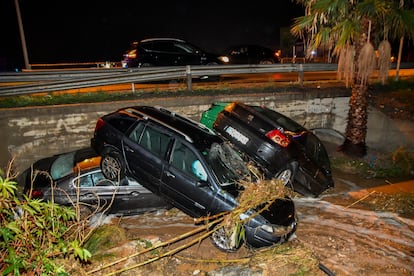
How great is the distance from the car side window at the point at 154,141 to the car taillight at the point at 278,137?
2440 mm

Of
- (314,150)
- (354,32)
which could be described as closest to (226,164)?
(314,150)

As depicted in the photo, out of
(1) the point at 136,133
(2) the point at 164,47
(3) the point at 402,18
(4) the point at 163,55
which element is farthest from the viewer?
(2) the point at 164,47

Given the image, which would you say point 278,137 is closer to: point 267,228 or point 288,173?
point 288,173

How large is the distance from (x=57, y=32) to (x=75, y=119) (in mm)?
20351

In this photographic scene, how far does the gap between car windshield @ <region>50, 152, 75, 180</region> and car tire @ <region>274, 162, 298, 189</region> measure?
A: 164 inches

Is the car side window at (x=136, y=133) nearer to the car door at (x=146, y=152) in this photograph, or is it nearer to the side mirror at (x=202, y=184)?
the car door at (x=146, y=152)

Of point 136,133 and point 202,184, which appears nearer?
point 202,184

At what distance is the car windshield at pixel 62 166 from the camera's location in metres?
5.77

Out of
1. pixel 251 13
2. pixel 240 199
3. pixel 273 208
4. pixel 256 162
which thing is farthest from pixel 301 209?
pixel 251 13

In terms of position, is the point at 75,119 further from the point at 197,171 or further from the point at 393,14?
the point at 393,14

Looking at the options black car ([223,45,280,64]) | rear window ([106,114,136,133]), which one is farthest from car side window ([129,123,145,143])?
black car ([223,45,280,64])

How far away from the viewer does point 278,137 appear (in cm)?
693

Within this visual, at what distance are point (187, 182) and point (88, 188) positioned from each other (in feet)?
5.97

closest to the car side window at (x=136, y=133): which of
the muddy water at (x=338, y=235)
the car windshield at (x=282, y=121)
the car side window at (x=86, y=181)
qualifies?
the car side window at (x=86, y=181)
